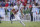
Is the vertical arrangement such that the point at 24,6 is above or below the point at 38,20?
above

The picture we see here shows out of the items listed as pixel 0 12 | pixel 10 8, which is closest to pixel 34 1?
pixel 10 8

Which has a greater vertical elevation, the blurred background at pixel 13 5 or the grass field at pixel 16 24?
the blurred background at pixel 13 5

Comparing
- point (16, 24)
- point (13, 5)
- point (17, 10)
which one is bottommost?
point (16, 24)

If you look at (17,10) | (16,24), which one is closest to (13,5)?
(17,10)

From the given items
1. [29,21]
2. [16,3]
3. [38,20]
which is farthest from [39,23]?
[16,3]

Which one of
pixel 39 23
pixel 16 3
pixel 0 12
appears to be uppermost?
pixel 16 3

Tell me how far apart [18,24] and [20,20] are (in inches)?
5.4

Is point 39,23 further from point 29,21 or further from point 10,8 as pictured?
point 10,8

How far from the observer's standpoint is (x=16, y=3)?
131 inches

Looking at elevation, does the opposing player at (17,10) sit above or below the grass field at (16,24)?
above

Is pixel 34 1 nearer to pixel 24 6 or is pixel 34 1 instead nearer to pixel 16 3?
pixel 24 6

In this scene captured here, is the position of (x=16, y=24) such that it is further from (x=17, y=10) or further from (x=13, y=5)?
(x=13, y=5)

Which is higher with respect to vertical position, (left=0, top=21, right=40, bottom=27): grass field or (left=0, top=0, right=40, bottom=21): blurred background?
(left=0, top=0, right=40, bottom=21): blurred background

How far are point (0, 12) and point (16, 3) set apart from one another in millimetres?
570
